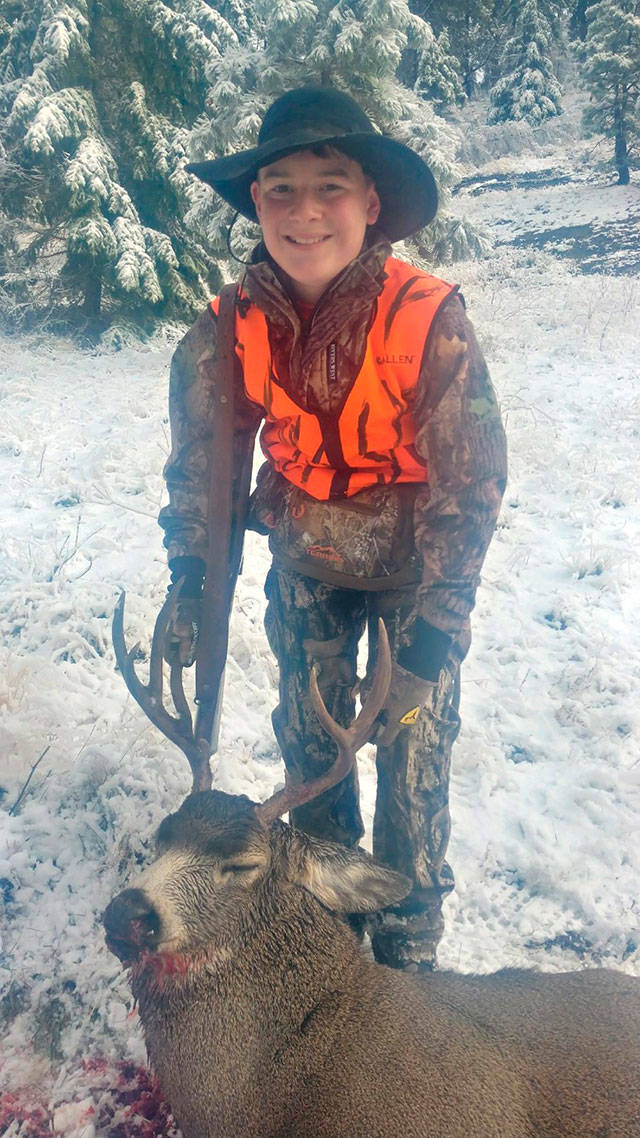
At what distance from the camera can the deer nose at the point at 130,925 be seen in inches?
90.7

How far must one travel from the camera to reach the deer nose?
90.7 inches

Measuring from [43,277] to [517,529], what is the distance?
29.1 ft

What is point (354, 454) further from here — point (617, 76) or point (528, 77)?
point (528, 77)

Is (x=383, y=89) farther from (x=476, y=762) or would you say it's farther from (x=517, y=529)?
(x=476, y=762)

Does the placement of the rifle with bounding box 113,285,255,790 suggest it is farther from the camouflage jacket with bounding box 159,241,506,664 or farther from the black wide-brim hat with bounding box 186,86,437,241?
the black wide-brim hat with bounding box 186,86,437,241

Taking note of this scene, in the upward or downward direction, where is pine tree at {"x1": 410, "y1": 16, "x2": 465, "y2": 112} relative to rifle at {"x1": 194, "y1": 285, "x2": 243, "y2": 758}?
upward

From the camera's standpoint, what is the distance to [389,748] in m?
3.13

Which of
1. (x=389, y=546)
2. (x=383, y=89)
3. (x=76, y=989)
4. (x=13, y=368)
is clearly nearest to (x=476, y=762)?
(x=389, y=546)

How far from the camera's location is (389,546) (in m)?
2.96

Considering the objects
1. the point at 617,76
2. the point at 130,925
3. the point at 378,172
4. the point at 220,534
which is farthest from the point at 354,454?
the point at 617,76

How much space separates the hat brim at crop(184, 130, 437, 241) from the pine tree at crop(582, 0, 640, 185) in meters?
29.7

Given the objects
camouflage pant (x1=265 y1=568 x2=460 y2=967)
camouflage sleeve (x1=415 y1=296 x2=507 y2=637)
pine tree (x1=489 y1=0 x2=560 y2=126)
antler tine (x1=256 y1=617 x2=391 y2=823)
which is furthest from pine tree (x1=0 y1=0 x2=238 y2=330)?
pine tree (x1=489 y1=0 x2=560 y2=126)

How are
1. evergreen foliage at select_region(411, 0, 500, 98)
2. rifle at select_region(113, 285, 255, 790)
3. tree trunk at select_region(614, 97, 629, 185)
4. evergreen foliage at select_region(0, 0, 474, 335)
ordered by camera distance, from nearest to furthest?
1. rifle at select_region(113, 285, 255, 790)
2. evergreen foliage at select_region(0, 0, 474, 335)
3. tree trunk at select_region(614, 97, 629, 185)
4. evergreen foliage at select_region(411, 0, 500, 98)

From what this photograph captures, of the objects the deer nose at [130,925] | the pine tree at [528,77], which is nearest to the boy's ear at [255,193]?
the deer nose at [130,925]
